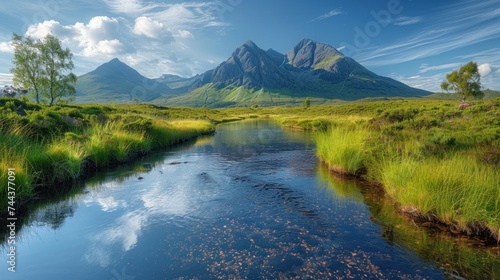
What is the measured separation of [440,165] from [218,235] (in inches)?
350

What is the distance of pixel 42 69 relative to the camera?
2330 inches

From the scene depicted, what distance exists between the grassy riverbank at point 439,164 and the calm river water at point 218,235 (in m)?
1.32

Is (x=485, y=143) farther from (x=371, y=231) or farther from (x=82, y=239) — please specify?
(x=82, y=239)

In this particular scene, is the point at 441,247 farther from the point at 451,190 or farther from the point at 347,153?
the point at 347,153

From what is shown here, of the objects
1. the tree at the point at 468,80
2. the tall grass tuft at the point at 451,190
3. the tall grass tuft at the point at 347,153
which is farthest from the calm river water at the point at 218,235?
the tree at the point at 468,80

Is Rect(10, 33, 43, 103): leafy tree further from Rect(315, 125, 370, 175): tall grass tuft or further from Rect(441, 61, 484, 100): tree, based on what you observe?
Rect(441, 61, 484, 100): tree

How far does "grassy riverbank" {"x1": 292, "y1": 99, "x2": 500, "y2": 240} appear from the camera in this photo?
8.09 metres

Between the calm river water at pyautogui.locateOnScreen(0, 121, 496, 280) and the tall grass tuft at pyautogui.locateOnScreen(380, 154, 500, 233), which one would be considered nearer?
the calm river water at pyautogui.locateOnScreen(0, 121, 496, 280)

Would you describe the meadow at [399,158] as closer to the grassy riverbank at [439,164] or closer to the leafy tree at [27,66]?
the grassy riverbank at [439,164]

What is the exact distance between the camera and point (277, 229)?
920 centimetres

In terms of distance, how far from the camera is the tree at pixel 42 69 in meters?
55.8

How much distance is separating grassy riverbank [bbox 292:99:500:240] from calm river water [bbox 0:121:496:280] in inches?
52.2

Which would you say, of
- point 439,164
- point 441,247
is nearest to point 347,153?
point 439,164

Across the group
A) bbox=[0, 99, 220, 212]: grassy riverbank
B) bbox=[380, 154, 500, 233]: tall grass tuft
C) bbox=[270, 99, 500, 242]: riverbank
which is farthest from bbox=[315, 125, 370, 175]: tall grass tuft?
bbox=[0, 99, 220, 212]: grassy riverbank
